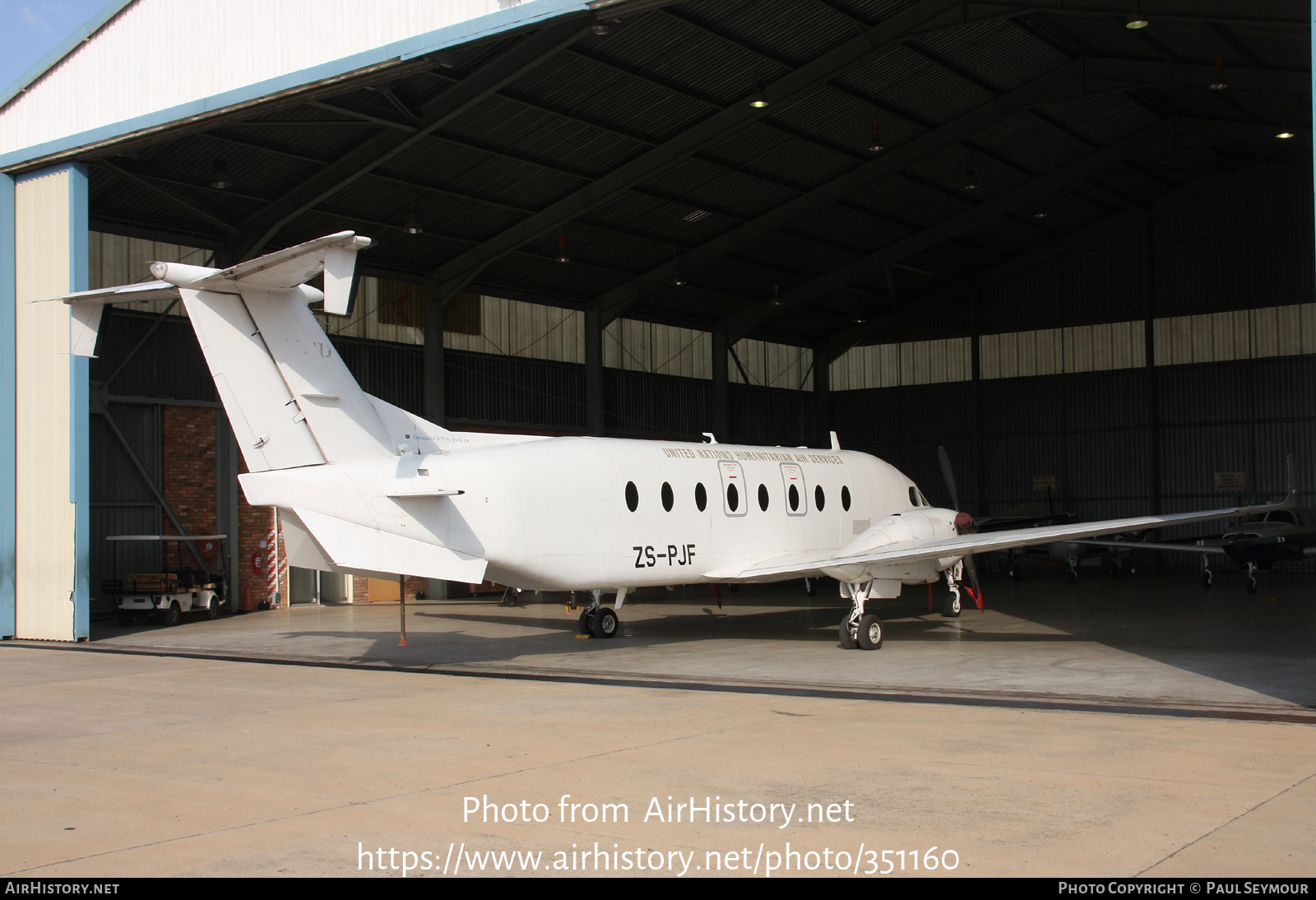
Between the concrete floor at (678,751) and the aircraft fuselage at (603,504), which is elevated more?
the aircraft fuselage at (603,504)

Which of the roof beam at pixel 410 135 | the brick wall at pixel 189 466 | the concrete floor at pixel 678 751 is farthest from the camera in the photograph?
the brick wall at pixel 189 466

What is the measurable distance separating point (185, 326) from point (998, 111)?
2146 centimetres

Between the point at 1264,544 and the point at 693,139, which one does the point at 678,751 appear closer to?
the point at 693,139

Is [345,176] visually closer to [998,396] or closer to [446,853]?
[446,853]

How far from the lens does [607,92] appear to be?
941 inches

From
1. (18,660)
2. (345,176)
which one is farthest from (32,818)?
(345,176)

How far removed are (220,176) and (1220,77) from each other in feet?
74.1

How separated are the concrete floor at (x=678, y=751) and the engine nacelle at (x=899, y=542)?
1.20m

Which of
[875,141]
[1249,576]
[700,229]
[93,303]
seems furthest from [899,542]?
[700,229]

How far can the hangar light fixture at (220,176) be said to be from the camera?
23.5 metres

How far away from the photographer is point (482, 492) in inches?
574

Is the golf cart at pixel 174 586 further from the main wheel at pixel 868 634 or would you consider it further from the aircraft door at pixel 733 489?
the main wheel at pixel 868 634

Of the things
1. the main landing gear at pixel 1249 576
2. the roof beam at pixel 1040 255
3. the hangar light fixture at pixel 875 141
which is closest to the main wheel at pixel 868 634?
the hangar light fixture at pixel 875 141

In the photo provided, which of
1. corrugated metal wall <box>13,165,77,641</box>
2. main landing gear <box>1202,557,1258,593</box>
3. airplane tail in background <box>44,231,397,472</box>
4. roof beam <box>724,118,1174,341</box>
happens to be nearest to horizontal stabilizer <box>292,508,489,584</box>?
airplane tail in background <box>44,231,397,472</box>
